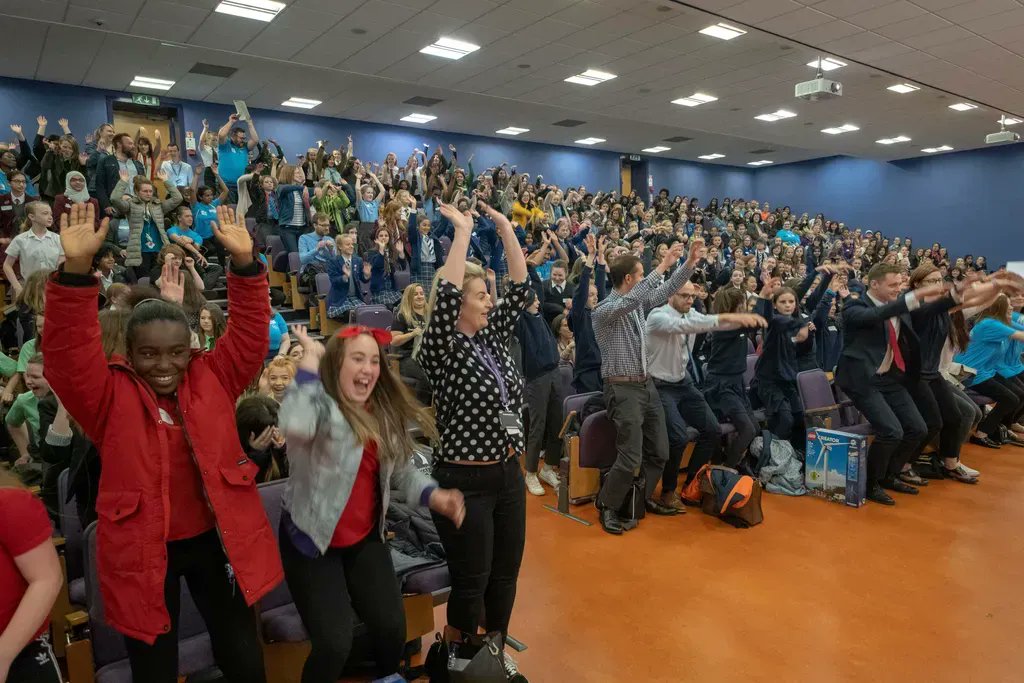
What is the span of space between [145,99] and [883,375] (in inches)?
474

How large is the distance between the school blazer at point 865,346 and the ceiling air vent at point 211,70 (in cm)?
919

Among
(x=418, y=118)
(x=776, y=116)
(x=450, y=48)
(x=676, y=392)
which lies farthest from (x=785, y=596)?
(x=418, y=118)

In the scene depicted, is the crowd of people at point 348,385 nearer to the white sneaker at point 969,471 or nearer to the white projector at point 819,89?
the white sneaker at point 969,471

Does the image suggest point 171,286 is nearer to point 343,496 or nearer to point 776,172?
point 343,496

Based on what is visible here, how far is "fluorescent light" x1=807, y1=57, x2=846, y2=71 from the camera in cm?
902

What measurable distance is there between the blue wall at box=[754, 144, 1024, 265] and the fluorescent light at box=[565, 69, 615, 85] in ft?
43.1

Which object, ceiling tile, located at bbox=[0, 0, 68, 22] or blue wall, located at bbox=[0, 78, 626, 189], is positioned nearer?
ceiling tile, located at bbox=[0, 0, 68, 22]

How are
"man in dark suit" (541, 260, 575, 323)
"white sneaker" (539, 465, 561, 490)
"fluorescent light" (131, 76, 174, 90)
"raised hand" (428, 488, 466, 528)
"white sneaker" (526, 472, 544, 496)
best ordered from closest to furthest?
"raised hand" (428, 488, 466, 528), "white sneaker" (526, 472, 544, 496), "white sneaker" (539, 465, 561, 490), "man in dark suit" (541, 260, 575, 323), "fluorescent light" (131, 76, 174, 90)

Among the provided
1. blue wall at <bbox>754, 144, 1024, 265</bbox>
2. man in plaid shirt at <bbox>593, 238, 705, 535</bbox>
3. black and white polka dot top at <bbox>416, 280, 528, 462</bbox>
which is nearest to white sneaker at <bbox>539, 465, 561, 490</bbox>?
man in plaid shirt at <bbox>593, 238, 705, 535</bbox>

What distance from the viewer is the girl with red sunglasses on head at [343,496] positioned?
1832 millimetres

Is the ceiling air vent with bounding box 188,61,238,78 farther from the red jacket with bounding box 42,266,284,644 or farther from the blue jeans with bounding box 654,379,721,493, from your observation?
the red jacket with bounding box 42,266,284,644

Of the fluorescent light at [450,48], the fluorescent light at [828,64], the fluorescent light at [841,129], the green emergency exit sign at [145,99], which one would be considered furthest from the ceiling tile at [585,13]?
the fluorescent light at [841,129]

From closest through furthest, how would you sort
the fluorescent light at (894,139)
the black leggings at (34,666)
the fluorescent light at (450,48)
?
the black leggings at (34,666), the fluorescent light at (450,48), the fluorescent light at (894,139)

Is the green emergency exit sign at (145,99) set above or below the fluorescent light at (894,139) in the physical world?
below
